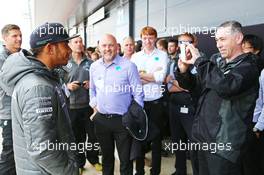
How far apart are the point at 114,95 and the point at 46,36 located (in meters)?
1.22

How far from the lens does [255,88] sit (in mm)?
1780

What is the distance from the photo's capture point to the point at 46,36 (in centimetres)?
142

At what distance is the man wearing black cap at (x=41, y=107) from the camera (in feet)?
4.31

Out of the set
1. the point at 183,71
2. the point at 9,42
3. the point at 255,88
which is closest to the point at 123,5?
the point at 9,42

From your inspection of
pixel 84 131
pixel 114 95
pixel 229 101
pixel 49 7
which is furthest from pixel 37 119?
pixel 49 7

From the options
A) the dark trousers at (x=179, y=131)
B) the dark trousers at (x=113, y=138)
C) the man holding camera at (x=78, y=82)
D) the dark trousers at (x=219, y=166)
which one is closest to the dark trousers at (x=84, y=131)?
the man holding camera at (x=78, y=82)

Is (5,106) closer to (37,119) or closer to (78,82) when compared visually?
(78,82)

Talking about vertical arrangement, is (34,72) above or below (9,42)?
below

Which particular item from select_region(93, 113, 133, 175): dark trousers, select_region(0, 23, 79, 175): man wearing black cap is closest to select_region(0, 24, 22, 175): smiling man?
select_region(93, 113, 133, 175): dark trousers

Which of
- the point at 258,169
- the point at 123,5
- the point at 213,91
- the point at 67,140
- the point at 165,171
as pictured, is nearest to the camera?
the point at 67,140

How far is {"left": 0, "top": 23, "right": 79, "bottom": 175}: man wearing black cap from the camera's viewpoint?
1312mm

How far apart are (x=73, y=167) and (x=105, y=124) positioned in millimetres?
1136

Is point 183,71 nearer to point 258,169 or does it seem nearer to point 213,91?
point 213,91

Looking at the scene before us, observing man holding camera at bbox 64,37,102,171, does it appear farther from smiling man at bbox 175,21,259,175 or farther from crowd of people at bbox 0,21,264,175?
smiling man at bbox 175,21,259,175
